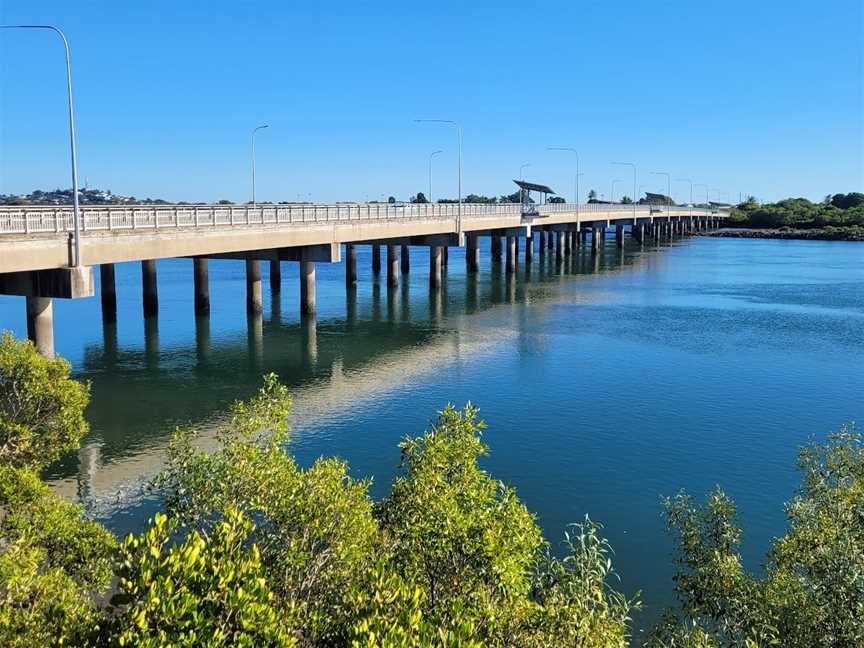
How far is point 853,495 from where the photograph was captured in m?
14.0

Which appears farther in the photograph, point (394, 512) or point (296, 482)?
point (394, 512)

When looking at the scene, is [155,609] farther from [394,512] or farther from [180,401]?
[180,401]

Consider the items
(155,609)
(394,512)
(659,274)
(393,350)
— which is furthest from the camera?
(659,274)

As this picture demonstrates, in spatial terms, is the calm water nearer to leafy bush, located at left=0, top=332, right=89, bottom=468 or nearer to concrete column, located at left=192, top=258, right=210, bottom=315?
concrete column, located at left=192, top=258, right=210, bottom=315

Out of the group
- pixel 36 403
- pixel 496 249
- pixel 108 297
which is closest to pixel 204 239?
pixel 108 297

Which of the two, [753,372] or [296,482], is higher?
[296,482]

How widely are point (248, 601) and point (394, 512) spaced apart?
457cm

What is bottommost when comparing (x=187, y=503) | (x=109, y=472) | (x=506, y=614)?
(x=109, y=472)

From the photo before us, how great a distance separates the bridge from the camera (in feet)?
106

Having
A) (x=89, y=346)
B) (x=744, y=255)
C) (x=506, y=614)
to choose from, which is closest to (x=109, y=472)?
(x=506, y=614)

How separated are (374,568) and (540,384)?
3044 centimetres

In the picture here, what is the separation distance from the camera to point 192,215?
42.7 metres

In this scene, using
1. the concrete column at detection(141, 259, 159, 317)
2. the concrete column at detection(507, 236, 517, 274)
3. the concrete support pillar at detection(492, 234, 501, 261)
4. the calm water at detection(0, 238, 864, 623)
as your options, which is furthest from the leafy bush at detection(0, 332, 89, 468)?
the concrete support pillar at detection(492, 234, 501, 261)

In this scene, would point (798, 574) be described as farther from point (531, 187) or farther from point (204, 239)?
point (531, 187)
